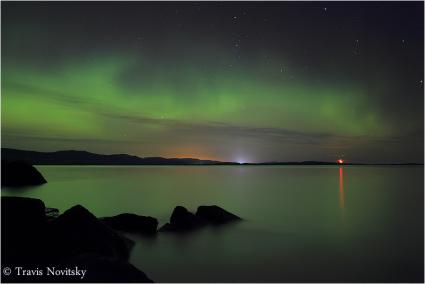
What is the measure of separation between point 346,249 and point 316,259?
8.50 ft

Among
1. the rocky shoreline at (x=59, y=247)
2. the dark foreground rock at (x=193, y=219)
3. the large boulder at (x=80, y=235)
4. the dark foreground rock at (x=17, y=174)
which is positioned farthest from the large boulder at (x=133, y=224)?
the dark foreground rock at (x=17, y=174)

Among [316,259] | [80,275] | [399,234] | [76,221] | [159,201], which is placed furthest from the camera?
[159,201]

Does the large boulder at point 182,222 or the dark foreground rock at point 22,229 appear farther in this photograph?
the large boulder at point 182,222

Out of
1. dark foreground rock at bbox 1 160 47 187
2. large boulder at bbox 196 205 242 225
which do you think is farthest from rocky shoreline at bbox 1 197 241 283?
dark foreground rock at bbox 1 160 47 187

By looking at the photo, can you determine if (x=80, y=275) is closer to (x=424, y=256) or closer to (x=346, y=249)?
(x=346, y=249)

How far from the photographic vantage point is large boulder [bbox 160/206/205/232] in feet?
58.1

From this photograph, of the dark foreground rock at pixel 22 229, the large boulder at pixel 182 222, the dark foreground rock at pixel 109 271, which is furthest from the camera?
the large boulder at pixel 182 222

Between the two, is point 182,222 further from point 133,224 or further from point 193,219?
point 133,224

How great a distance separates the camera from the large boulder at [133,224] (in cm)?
1675

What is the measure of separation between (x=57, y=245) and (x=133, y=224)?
22.3 feet

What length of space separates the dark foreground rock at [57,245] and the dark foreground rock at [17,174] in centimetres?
3997

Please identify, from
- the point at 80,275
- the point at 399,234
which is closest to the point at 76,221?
the point at 80,275

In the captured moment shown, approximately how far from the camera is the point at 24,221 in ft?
34.5

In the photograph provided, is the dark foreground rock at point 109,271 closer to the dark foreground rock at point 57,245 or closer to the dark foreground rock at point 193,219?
the dark foreground rock at point 57,245
